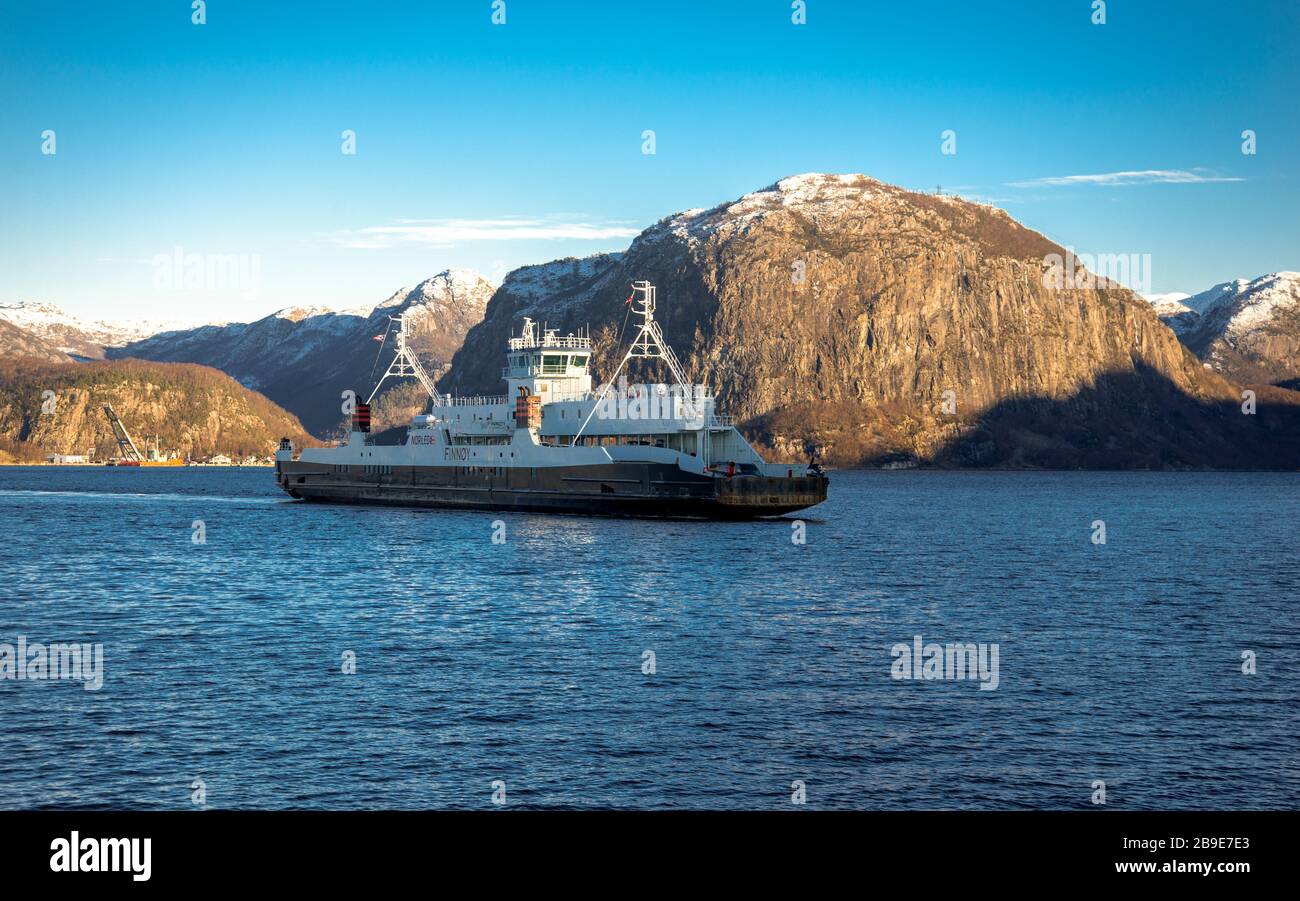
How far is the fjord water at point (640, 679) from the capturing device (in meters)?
26.0

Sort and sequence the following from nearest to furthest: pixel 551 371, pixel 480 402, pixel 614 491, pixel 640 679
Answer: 1. pixel 640 679
2. pixel 614 491
3. pixel 551 371
4. pixel 480 402

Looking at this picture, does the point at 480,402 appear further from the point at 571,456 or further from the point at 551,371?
the point at 571,456

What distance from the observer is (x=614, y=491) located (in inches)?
3831

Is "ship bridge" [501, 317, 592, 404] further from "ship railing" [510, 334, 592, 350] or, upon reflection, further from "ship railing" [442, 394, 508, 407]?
"ship railing" [442, 394, 508, 407]

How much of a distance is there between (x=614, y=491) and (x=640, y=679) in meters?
60.2

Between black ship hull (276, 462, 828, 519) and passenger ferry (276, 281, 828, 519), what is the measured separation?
10 centimetres

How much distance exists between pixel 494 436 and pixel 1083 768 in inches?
3465

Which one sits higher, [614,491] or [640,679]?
[614,491]

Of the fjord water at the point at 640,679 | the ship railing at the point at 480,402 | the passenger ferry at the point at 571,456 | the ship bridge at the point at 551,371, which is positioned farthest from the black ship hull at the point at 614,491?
the fjord water at the point at 640,679

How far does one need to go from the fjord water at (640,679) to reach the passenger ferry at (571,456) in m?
11.6

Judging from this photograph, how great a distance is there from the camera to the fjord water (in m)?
26.0

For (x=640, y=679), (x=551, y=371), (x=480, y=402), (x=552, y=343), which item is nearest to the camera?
(x=640, y=679)

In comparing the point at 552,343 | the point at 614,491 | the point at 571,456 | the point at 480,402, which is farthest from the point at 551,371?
the point at 614,491

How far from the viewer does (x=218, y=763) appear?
2694 centimetres
